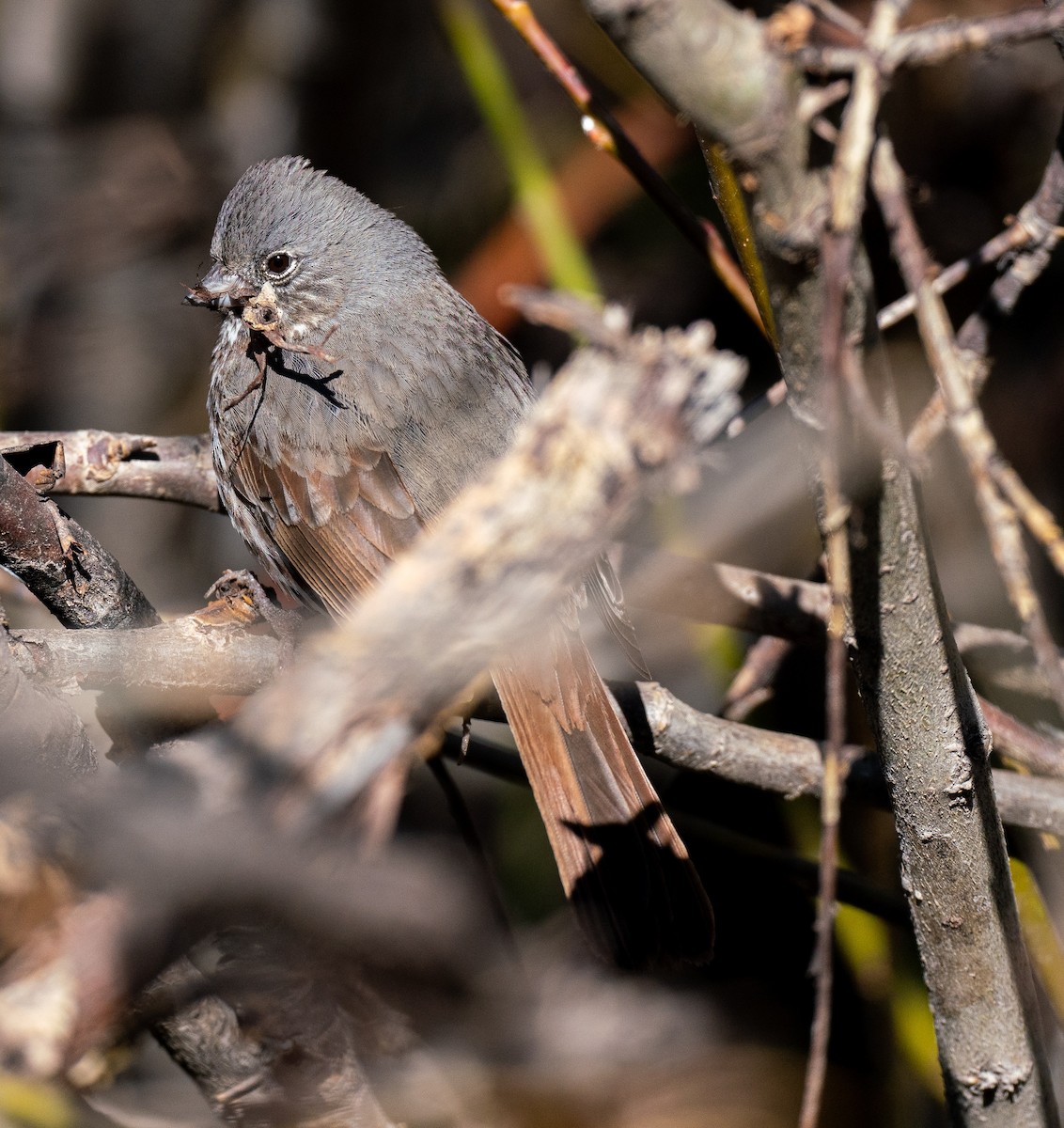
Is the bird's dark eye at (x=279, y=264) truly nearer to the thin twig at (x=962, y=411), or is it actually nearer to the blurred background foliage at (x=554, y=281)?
the blurred background foliage at (x=554, y=281)

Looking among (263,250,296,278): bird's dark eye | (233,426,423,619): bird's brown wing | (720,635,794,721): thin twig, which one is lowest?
(720,635,794,721): thin twig

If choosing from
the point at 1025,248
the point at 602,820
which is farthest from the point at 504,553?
the point at 1025,248

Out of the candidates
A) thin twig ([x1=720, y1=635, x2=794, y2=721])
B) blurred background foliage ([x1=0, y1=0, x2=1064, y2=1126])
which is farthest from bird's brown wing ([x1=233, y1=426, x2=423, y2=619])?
thin twig ([x1=720, y1=635, x2=794, y2=721])

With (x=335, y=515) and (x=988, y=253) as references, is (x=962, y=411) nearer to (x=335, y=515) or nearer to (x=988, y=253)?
(x=988, y=253)

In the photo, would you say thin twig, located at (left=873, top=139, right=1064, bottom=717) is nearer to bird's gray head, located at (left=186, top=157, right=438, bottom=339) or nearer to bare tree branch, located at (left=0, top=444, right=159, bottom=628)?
bare tree branch, located at (left=0, top=444, right=159, bottom=628)

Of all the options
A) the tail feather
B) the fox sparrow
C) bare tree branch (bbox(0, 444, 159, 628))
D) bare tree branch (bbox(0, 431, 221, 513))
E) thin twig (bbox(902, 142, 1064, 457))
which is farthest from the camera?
bare tree branch (bbox(0, 431, 221, 513))

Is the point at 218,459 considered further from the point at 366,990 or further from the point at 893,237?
the point at 893,237

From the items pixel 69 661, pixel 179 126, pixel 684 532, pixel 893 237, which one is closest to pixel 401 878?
pixel 69 661
